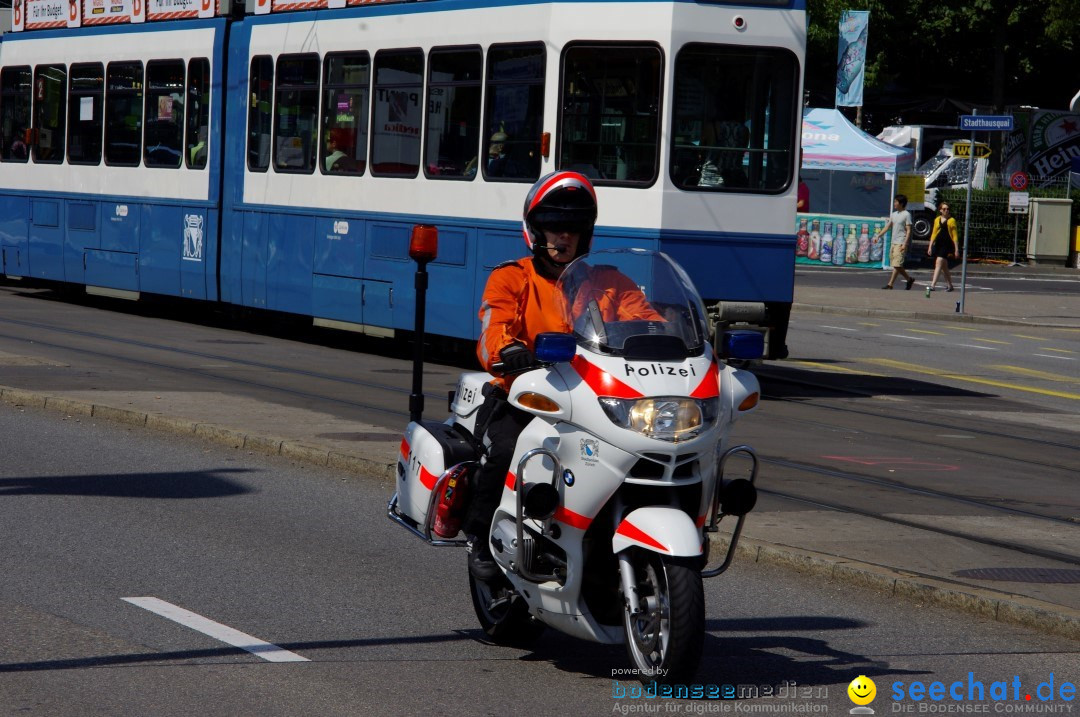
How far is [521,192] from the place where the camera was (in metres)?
15.2

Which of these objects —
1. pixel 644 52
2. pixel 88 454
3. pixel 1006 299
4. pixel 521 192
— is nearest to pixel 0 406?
pixel 88 454

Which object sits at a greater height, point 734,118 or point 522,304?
point 734,118

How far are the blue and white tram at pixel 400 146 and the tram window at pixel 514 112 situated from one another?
22 millimetres

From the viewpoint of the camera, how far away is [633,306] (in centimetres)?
550

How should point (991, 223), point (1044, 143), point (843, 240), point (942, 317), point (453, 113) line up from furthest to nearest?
point (1044, 143) < point (991, 223) < point (843, 240) < point (942, 317) < point (453, 113)

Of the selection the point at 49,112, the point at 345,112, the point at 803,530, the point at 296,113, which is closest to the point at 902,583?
the point at 803,530

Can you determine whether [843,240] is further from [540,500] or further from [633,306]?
[540,500]

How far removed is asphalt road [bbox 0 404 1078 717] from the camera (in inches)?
210

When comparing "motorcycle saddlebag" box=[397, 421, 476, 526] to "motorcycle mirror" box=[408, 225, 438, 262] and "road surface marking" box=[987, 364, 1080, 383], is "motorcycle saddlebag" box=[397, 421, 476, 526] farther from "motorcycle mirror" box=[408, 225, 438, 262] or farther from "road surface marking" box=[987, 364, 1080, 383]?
"road surface marking" box=[987, 364, 1080, 383]

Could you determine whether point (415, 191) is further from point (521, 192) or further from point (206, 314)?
point (206, 314)

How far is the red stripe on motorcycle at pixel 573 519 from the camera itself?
5293mm

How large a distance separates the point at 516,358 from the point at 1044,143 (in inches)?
1893

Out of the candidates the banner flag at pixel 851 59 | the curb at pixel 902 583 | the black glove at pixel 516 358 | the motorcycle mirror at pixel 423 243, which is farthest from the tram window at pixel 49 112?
the banner flag at pixel 851 59

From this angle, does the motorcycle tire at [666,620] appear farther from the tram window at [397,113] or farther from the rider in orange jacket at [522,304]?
the tram window at [397,113]
